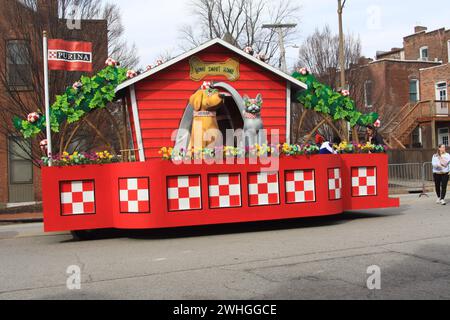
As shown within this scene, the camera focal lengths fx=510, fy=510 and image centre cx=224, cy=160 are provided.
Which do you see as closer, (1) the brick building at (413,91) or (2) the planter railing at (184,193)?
(2) the planter railing at (184,193)

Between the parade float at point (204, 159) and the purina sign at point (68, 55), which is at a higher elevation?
the purina sign at point (68, 55)

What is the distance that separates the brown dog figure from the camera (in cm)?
995

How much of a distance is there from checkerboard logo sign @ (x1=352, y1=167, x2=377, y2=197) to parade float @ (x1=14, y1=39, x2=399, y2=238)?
2cm

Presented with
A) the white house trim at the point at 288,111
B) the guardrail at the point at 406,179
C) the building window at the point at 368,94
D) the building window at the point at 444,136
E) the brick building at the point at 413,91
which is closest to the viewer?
the white house trim at the point at 288,111

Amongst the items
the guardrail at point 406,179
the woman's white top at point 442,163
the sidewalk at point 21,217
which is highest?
the woman's white top at point 442,163

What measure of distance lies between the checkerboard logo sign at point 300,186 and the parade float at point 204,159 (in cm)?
2

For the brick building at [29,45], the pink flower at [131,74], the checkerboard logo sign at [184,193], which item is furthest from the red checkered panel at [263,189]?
the brick building at [29,45]

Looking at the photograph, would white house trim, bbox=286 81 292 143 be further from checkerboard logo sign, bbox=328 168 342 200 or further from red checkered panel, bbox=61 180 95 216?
red checkered panel, bbox=61 180 95 216

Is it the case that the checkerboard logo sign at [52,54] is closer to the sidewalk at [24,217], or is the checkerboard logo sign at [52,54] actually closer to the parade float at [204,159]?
the parade float at [204,159]

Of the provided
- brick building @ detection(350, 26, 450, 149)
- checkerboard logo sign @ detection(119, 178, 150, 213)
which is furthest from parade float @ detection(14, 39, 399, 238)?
brick building @ detection(350, 26, 450, 149)

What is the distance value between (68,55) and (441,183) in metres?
10.2

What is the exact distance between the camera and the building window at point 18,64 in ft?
51.3

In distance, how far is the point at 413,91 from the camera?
126ft

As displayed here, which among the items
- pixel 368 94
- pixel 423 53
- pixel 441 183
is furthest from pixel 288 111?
pixel 423 53
